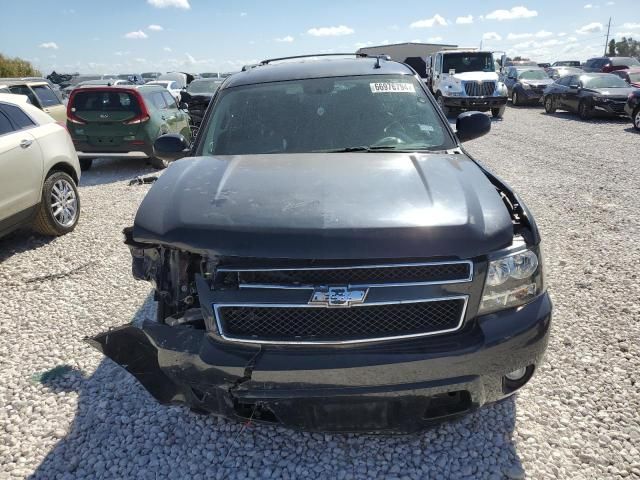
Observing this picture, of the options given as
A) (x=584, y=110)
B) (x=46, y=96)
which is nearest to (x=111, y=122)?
(x=46, y=96)

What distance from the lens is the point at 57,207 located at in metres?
5.87

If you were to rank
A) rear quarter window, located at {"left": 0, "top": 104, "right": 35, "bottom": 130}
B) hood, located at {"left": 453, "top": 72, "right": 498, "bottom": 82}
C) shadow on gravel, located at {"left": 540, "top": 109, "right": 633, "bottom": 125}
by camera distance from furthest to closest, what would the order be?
hood, located at {"left": 453, "top": 72, "right": 498, "bottom": 82} → shadow on gravel, located at {"left": 540, "top": 109, "right": 633, "bottom": 125} → rear quarter window, located at {"left": 0, "top": 104, "right": 35, "bottom": 130}

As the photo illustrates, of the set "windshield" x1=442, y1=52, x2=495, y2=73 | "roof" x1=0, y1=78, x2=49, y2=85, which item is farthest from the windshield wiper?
"windshield" x1=442, y1=52, x2=495, y2=73

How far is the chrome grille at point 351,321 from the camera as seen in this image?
6.94 feet

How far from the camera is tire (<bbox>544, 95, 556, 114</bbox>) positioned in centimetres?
1786

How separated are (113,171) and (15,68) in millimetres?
25507

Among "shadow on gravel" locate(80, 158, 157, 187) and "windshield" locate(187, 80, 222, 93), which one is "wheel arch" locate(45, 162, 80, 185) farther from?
"windshield" locate(187, 80, 222, 93)

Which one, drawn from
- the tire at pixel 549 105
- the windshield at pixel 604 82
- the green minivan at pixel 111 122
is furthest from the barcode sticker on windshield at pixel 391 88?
the tire at pixel 549 105

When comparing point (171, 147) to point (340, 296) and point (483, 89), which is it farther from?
point (483, 89)

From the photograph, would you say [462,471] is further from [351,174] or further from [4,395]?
[4,395]

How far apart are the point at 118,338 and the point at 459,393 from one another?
172 centimetres

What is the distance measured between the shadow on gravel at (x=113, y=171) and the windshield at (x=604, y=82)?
1416 centimetres

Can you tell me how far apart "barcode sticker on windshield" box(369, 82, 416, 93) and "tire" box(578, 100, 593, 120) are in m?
14.6

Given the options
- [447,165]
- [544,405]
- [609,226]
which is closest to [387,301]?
[447,165]
